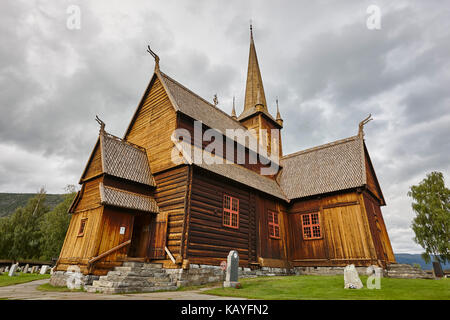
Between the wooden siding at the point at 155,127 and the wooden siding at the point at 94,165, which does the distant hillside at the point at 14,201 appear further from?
the wooden siding at the point at 94,165

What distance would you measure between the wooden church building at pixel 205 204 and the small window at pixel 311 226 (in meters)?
0.07

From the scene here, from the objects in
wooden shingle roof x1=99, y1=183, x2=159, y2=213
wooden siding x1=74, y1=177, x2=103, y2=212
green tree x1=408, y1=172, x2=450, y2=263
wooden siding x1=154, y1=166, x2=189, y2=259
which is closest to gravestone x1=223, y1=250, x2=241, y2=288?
wooden siding x1=154, y1=166, x2=189, y2=259

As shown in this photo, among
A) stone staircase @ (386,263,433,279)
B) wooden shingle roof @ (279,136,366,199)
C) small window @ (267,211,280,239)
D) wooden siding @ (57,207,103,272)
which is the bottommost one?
stone staircase @ (386,263,433,279)

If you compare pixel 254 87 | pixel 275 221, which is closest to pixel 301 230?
pixel 275 221

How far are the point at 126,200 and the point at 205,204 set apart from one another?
4.24 meters

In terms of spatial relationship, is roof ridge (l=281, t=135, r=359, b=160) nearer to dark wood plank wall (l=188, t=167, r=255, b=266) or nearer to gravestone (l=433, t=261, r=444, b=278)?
dark wood plank wall (l=188, t=167, r=255, b=266)

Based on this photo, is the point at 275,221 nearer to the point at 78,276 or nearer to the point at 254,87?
the point at 78,276

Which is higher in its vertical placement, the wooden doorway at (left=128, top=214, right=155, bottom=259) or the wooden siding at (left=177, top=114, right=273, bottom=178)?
the wooden siding at (left=177, top=114, right=273, bottom=178)

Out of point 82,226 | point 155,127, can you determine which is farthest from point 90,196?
point 155,127

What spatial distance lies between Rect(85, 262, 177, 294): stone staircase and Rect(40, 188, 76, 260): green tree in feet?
94.0

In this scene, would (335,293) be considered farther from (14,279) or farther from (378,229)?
(14,279)

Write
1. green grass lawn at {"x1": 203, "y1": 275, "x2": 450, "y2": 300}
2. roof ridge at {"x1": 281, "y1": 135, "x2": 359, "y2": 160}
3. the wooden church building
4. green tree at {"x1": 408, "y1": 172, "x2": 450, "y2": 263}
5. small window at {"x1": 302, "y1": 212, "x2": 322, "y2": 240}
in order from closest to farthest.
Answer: green grass lawn at {"x1": 203, "y1": 275, "x2": 450, "y2": 300}
the wooden church building
small window at {"x1": 302, "y1": 212, "x2": 322, "y2": 240}
roof ridge at {"x1": 281, "y1": 135, "x2": 359, "y2": 160}
green tree at {"x1": 408, "y1": 172, "x2": 450, "y2": 263}

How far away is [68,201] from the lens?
36562 mm

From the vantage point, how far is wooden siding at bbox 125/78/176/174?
16.1 metres
